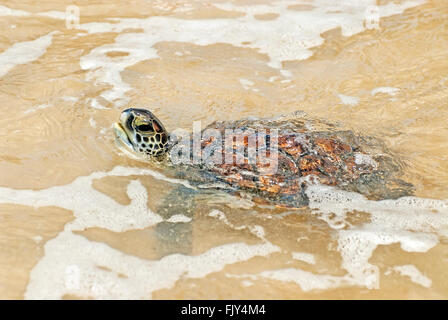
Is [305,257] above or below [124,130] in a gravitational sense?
below

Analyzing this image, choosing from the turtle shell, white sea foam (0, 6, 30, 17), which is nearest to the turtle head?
the turtle shell

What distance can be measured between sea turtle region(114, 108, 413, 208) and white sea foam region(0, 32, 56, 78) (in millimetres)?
2249

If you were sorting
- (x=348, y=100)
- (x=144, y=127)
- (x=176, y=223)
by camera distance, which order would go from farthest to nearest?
(x=348, y=100) → (x=144, y=127) → (x=176, y=223)

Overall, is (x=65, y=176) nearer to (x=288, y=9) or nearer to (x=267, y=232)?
(x=267, y=232)

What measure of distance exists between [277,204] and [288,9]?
477 cm

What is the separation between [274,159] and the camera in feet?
12.2

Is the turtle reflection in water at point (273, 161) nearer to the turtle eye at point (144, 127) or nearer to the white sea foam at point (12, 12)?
the turtle eye at point (144, 127)

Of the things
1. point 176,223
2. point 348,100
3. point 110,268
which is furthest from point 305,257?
point 348,100

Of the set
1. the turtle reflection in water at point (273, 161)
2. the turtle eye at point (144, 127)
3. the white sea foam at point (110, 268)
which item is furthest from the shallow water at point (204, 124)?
the turtle eye at point (144, 127)

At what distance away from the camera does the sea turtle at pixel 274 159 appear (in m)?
3.71

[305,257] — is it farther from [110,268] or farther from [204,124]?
[204,124]

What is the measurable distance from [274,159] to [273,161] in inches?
0.8

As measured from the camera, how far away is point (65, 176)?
3.82m

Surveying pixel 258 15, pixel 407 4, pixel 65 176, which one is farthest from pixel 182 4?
pixel 65 176
